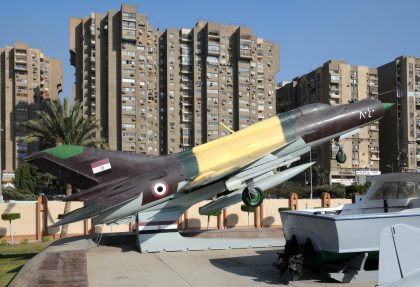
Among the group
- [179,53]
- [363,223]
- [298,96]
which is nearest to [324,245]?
[363,223]

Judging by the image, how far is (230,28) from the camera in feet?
350

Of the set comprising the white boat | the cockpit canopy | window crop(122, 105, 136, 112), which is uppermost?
window crop(122, 105, 136, 112)

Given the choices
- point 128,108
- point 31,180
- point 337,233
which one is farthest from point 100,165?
point 128,108

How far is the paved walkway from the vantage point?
9734mm

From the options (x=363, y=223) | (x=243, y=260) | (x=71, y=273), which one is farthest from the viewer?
(x=243, y=260)

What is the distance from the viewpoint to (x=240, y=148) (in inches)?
645

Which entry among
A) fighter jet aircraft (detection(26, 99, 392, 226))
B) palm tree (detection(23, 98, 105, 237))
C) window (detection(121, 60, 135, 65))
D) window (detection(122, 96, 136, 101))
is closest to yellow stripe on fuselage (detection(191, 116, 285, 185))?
fighter jet aircraft (detection(26, 99, 392, 226))

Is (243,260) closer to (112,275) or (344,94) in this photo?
(112,275)

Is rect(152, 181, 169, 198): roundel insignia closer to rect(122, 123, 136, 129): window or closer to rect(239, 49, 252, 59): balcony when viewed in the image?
rect(122, 123, 136, 129): window

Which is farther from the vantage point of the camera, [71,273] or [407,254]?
[71,273]

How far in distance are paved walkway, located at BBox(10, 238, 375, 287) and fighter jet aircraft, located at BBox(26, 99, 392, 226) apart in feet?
4.46

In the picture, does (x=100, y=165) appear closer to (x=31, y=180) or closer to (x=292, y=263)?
(x=292, y=263)

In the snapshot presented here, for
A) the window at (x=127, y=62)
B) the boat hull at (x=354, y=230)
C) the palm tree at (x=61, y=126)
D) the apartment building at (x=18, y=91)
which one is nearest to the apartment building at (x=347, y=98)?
the window at (x=127, y=62)

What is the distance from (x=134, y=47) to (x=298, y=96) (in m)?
45.0
